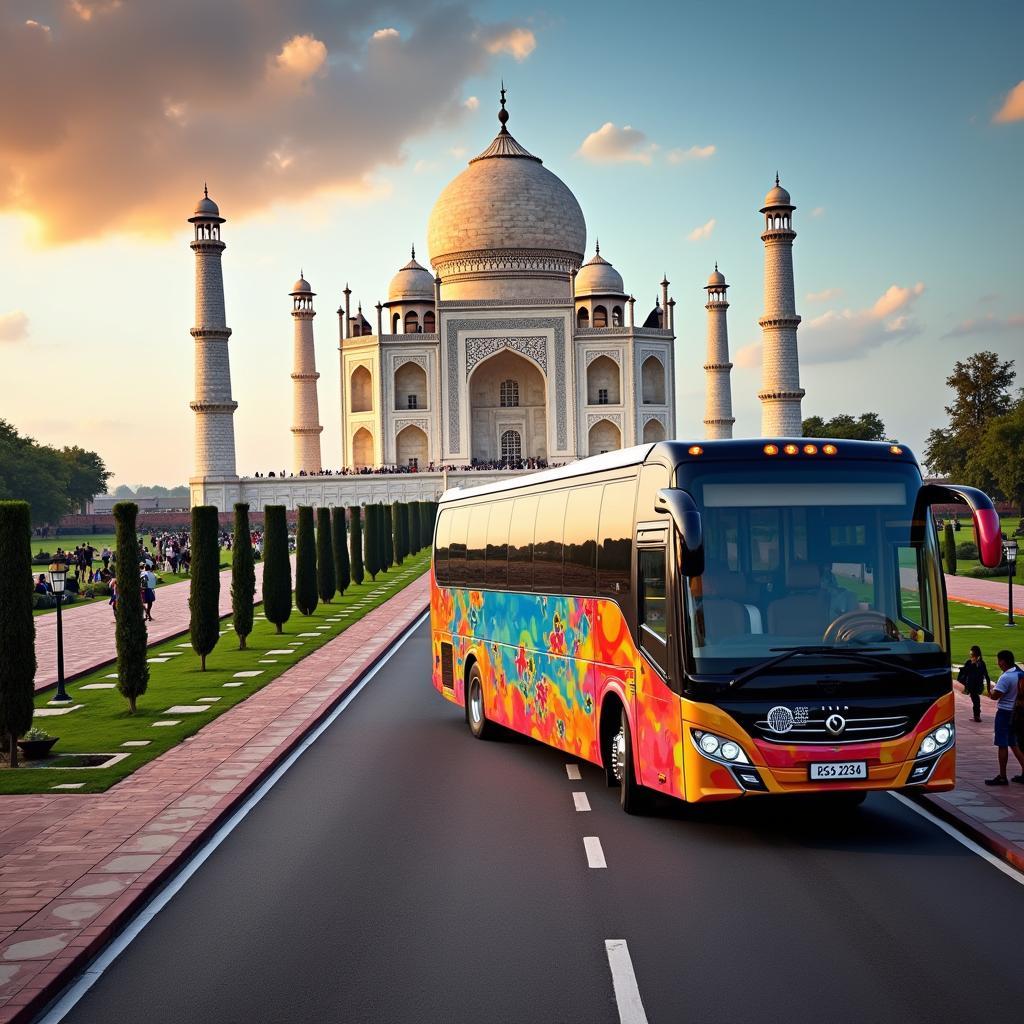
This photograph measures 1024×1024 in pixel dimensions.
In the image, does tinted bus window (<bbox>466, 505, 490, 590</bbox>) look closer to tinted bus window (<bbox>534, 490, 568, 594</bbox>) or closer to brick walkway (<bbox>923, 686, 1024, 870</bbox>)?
tinted bus window (<bbox>534, 490, 568, 594</bbox>)

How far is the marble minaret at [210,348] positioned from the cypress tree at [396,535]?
16.2 metres

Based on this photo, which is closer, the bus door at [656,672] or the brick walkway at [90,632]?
the bus door at [656,672]

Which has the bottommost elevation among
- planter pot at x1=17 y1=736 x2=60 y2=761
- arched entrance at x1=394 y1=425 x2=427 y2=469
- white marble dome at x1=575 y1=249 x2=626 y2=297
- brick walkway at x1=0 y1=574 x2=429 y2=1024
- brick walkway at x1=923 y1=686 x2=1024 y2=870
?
brick walkway at x1=923 y1=686 x2=1024 y2=870

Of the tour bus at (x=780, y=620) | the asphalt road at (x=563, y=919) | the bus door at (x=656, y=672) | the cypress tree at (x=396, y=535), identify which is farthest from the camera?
the cypress tree at (x=396, y=535)

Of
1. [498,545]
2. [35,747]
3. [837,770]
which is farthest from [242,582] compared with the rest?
[837,770]

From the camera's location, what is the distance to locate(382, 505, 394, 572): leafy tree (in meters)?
48.5

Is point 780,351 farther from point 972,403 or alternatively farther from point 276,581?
point 276,581

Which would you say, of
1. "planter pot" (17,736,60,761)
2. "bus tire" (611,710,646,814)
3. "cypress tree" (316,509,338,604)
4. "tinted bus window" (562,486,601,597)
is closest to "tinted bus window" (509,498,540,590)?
"tinted bus window" (562,486,601,597)

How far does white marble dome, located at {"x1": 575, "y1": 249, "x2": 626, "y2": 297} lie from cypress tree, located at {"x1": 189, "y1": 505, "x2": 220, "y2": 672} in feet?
210

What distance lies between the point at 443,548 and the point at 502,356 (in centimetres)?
6502

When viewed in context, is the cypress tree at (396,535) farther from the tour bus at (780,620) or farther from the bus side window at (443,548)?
the tour bus at (780,620)

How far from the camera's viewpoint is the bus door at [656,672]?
8.86 metres

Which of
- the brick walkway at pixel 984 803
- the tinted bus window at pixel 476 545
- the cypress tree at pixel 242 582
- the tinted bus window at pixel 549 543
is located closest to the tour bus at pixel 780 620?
the brick walkway at pixel 984 803

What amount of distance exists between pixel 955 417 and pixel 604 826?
242ft
